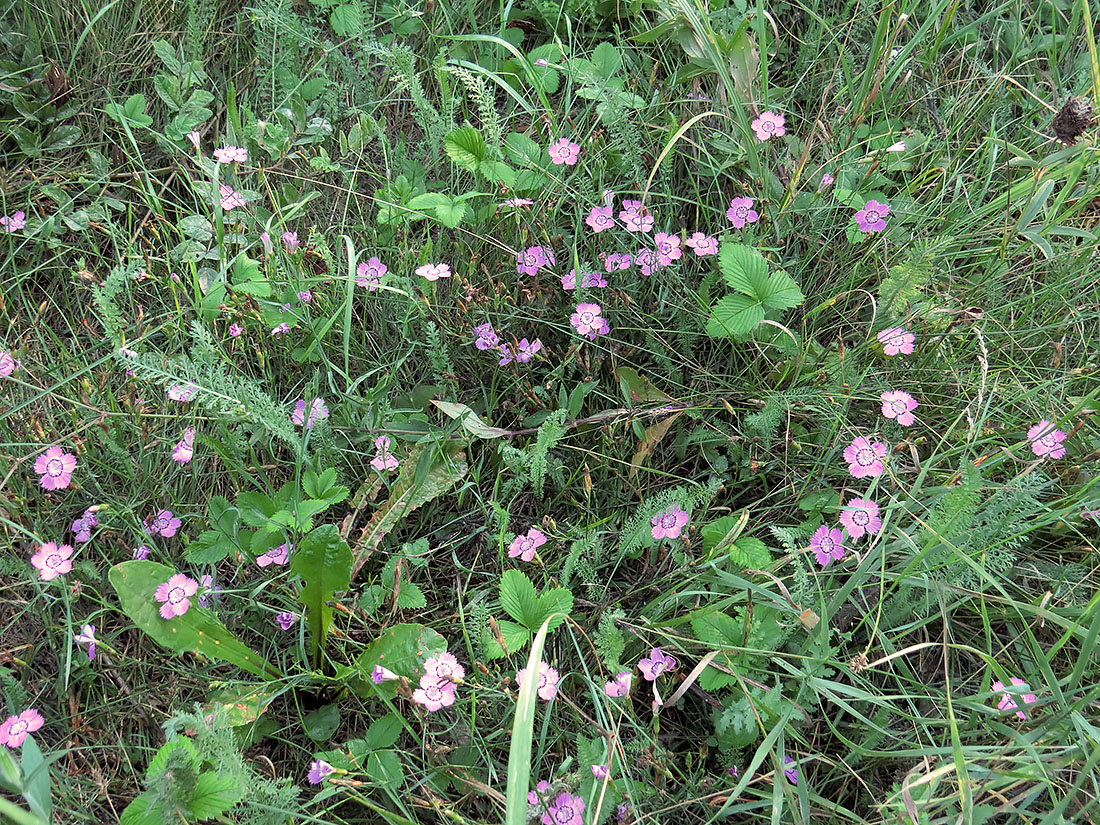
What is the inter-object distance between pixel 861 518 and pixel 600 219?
939 mm

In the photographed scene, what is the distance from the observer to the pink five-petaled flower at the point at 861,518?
5.22ft

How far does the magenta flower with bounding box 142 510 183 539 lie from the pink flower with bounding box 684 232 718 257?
54.4 inches

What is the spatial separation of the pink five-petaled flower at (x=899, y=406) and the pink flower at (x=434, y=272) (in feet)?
3.54

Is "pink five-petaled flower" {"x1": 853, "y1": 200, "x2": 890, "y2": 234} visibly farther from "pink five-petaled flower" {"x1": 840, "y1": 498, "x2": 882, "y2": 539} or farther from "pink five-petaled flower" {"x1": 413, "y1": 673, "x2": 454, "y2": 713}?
"pink five-petaled flower" {"x1": 413, "y1": 673, "x2": 454, "y2": 713}

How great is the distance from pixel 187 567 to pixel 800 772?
1.35m

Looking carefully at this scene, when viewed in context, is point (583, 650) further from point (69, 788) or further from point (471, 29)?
point (471, 29)

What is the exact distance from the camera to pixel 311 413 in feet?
5.82

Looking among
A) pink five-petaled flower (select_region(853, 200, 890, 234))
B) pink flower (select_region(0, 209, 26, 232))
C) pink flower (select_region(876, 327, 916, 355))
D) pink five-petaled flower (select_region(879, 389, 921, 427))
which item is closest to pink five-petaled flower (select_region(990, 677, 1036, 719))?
pink five-petaled flower (select_region(879, 389, 921, 427))

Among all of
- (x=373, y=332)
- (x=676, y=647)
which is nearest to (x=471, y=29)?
(x=373, y=332)

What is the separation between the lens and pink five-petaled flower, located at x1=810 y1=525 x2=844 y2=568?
161 centimetres

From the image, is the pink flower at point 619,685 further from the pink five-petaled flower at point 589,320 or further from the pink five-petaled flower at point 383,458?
the pink five-petaled flower at point 589,320

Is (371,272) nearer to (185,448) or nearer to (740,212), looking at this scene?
(185,448)

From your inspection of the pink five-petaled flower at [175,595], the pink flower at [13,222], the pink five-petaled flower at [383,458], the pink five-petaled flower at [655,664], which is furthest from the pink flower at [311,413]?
the pink flower at [13,222]

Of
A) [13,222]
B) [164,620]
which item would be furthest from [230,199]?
[164,620]
